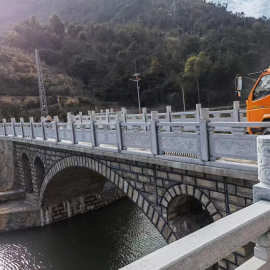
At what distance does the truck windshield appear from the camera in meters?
6.71

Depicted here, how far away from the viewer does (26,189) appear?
1858 centimetres

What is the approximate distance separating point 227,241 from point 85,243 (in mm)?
14107

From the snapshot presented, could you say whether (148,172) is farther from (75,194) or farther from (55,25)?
(55,25)

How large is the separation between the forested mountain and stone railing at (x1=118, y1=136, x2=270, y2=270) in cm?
4896

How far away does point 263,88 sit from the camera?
6820mm

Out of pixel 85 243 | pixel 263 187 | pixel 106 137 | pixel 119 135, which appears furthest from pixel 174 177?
pixel 85 243

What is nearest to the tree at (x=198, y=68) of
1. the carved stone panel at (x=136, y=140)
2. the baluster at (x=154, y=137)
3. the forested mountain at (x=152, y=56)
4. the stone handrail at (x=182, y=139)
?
the forested mountain at (x=152, y=56)

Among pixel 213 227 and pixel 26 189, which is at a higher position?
pixel 213 227

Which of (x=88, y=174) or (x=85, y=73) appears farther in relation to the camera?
(x=85, y=73)

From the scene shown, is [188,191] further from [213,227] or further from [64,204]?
[64,204]

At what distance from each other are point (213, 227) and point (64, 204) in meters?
16.8

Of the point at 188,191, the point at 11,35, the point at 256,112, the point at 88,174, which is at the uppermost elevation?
the point at 11,35

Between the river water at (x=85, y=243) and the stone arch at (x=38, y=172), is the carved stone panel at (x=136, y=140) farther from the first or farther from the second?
the stone arch at (x=38, y=172)

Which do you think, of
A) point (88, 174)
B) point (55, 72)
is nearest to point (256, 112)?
point (88, 174)
